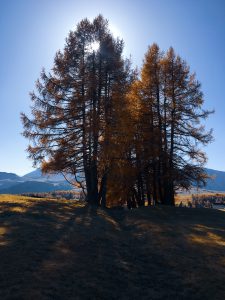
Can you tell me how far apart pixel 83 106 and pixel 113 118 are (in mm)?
2328

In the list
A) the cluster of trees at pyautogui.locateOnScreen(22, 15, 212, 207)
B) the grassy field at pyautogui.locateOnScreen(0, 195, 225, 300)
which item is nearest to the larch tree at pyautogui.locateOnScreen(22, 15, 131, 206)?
the cluster of trees at pyautogui.locateOnScreen(22, 15, 212, 207)

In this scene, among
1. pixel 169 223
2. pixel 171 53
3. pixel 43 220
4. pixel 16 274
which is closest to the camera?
pixel 16 274

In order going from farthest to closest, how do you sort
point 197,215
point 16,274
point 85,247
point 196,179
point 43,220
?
point 196,179
point 197,215
point 43,220
point 85,247
point 16,274

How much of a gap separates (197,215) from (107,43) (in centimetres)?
1405

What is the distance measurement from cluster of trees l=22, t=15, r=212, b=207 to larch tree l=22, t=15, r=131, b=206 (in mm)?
71

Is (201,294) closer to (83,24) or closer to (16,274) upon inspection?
(16,274)

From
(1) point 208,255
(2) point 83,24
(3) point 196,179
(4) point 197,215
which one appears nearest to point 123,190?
(3) point 196,179

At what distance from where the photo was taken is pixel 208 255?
37.4ft

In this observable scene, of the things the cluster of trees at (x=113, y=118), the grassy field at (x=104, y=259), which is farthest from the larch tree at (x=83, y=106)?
the grassy field at (x=104, y=259)

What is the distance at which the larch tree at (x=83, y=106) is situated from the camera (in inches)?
958

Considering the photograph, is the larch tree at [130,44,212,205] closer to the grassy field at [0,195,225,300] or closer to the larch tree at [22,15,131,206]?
the larch tree at [22,15,131,206]

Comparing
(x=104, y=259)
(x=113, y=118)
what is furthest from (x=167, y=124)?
(x=104, y=259)

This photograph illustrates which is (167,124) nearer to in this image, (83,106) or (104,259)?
(83,106)

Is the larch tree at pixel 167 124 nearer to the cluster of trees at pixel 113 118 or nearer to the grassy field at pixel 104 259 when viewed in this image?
the cluster of trees at pixel 113 118
